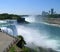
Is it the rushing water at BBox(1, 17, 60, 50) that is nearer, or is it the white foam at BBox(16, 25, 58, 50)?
the rushing water at BBox(1, 17, 60, 50)

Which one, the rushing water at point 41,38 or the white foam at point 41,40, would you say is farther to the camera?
the white foam at point 41,40

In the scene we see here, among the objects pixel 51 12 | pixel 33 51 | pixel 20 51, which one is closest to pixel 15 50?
pixel 20 51

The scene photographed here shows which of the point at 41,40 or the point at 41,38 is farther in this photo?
the point at 41,38

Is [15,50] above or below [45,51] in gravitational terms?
above

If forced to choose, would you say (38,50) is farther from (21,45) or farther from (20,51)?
(20,51)

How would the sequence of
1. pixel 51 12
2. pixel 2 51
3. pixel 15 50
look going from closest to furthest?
1. pixel 2 51
2. pixel 15 50
3. pixel 51 12

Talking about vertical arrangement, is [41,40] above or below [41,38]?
above

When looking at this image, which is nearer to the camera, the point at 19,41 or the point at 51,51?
the point at 19,41

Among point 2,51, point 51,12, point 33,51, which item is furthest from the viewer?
point 51,12

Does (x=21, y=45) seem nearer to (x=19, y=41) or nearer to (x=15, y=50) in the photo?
(x=19, y=41)
